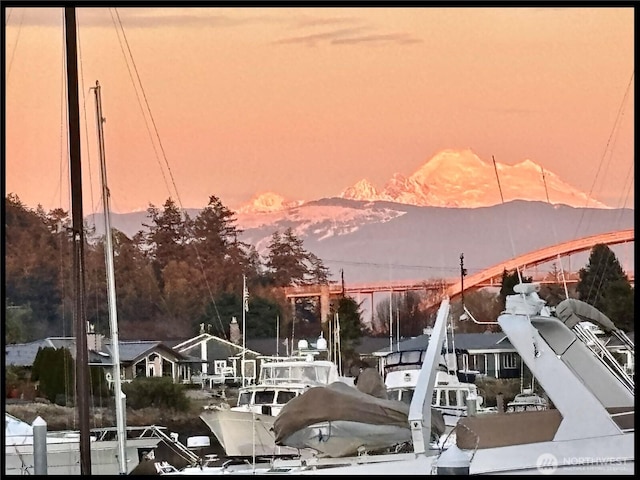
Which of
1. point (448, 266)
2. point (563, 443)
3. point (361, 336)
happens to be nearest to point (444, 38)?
point (448, 266)

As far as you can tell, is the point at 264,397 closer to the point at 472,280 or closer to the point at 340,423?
the point at 340,423

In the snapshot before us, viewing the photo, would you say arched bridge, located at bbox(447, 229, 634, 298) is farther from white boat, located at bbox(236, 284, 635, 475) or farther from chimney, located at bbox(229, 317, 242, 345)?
white boat, located at bbox(236, 284, 635, 475)

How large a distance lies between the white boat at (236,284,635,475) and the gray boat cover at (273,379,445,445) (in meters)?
1.25

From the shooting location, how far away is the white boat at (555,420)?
25.4 ft

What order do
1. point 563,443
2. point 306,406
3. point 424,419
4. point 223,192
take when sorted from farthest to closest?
1. point 223,192
2. point 306,406
3. point 424,419
4. point 563,443

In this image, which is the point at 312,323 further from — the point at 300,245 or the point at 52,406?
the point at 52,406

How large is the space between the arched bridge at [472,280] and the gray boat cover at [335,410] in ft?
4.45

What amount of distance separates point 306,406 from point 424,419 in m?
1.34

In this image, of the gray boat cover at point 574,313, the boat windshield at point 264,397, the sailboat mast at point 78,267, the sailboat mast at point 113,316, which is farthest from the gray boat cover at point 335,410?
the gray boat cover at point 574,313

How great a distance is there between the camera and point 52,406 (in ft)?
36.6

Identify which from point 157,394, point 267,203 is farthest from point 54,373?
point 267,203

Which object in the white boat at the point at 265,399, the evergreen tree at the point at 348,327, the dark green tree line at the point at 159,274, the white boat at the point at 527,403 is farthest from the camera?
the evergreen tree at the point at 348,327

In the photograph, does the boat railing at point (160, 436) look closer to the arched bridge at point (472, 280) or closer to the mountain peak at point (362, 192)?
the arched bridge at point (472, 280)

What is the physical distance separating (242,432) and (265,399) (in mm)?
415
